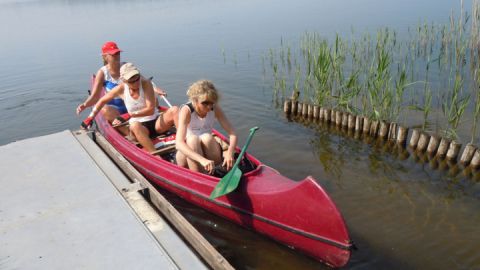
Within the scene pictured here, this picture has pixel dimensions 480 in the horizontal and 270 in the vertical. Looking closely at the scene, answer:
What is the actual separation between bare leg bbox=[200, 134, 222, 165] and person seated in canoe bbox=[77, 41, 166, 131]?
258 centimetres

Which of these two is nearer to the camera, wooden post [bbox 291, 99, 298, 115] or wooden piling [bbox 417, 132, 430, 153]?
wooden piling [bbox 417, 132, 430, 153]

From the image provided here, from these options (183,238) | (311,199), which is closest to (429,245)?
(311,199)

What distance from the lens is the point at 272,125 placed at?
9.40 meters

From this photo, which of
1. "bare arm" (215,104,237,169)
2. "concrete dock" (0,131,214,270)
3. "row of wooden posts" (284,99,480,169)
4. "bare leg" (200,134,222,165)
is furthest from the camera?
"row of wooden posts" (284,99,480,169)

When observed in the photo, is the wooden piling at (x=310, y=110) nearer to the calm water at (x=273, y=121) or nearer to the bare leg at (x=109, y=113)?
the calm water at (x=273, y=121)

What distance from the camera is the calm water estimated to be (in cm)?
507

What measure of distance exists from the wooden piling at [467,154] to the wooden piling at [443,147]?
0.32m

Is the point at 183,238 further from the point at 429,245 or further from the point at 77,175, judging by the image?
the point at 429,245

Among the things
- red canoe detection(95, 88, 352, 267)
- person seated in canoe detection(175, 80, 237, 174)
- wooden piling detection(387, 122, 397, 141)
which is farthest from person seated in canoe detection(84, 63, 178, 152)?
wooden piling detection(387, 122, 397, 141)

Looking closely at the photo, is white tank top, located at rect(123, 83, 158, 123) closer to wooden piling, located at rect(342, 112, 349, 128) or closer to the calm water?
the calm water

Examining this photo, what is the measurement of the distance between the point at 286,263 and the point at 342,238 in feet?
3.18

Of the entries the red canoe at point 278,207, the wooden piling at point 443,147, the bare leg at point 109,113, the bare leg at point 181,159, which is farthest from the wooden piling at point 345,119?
the bare leg at point 109,113

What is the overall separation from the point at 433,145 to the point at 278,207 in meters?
4.00

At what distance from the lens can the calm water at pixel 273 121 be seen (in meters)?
5.07
